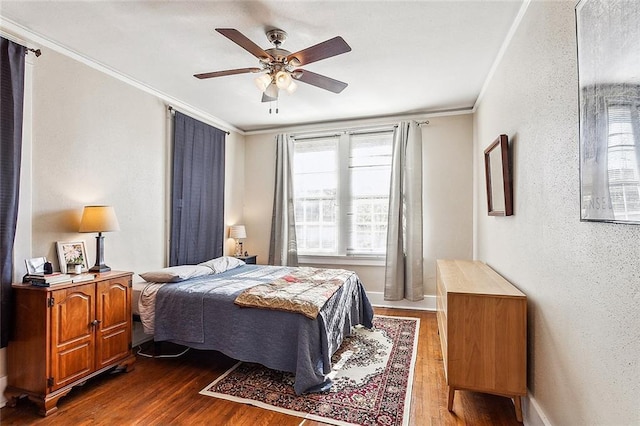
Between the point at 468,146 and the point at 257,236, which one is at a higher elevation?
the point at 468,146

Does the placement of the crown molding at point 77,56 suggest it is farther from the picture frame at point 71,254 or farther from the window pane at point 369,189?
the window pane at point 369,189

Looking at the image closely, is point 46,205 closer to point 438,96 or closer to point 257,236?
point 257,236

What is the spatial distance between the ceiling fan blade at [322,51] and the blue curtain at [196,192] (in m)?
2.27

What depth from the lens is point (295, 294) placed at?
2646 millimetres

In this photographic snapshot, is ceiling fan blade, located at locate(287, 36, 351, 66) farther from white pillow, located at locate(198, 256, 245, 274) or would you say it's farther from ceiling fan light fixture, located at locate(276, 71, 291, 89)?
white pillow, located at locate(198, 256, 245, 274)

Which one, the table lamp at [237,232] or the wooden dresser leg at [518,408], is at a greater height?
the table lamp at [237,232]

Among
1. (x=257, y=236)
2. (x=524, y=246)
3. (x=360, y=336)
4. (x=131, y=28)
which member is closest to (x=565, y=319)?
(x=524, y=246)

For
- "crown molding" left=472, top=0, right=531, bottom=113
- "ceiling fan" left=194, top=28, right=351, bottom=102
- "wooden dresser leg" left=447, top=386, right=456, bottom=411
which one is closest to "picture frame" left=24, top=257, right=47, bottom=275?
"ceiling fan" left=194, top=28, right=351, bottom=102

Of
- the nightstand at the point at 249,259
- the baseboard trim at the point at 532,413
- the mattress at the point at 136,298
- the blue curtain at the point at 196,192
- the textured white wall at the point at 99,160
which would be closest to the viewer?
the baseboard trim at the point at 532,413

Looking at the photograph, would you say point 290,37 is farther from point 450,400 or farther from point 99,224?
point 450,400

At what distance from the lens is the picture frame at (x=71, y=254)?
2598mm

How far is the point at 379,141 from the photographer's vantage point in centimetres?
472

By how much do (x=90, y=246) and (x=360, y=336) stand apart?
110 inches

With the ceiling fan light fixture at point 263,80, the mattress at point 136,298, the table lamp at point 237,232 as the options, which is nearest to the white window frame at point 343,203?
the table lamp at point 237,232
